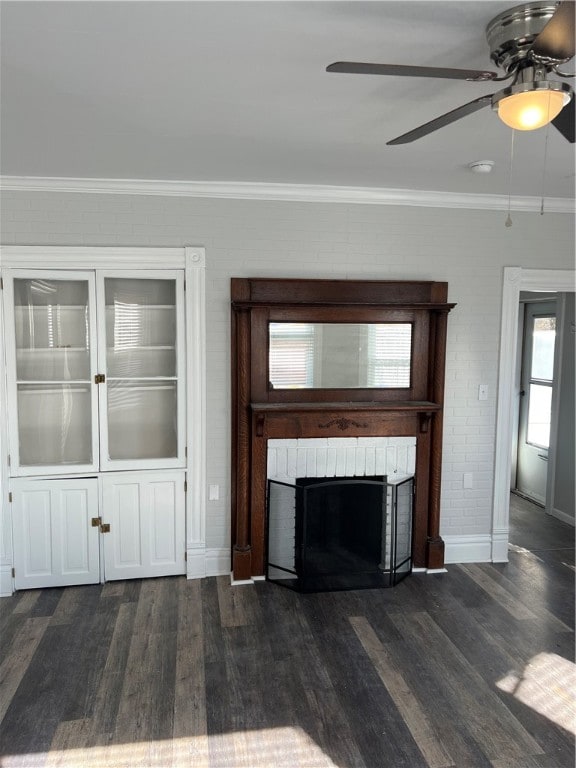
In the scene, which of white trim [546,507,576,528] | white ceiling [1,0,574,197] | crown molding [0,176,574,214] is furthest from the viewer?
white trim [546,507,576,528]

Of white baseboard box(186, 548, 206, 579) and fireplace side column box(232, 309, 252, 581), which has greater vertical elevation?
fireplace side column box(232, 309, 252, 581)

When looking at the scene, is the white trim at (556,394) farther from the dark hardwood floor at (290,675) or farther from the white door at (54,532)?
the white door at (54,532)

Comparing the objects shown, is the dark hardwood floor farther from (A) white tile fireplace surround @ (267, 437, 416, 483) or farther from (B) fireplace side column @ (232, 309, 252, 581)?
(A) white tile fireplace surround @ (267, 437, 416, 483)

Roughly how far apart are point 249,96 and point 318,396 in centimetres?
210

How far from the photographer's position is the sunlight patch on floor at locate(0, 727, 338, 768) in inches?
90.3

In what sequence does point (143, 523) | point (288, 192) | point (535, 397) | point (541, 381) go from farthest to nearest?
point (535, 397)
point (541, 381)
point (143, 523)
point (288, 192)

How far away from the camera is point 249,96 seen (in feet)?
7.75

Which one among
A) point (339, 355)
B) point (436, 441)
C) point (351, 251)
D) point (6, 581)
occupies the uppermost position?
point (351, 251)

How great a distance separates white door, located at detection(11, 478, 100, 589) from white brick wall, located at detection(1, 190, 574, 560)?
0.84m

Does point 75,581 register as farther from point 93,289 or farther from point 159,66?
point 159,66

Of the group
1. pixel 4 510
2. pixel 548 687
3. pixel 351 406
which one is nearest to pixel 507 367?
pixel 351 406

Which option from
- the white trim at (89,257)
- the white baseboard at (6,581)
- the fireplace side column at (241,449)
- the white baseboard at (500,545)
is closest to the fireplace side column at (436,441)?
the white baseboard at (500,545)

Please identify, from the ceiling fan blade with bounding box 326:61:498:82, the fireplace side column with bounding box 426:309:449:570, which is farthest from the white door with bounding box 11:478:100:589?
the ceiling fan blade with bounding box 326:61:498:82

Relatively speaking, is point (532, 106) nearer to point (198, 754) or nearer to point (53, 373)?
point (198, 754)
